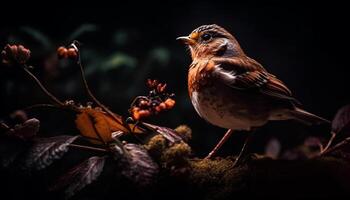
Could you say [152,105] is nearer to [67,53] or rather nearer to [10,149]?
[67,53]

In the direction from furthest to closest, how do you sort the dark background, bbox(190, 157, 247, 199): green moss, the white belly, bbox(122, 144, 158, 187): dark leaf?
the dark background < the white belly < bbox(190, 157, 247, 199): green moss < bbox(122, 144, 158, 187): dark leaf

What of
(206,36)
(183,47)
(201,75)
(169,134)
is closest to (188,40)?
(206,36)

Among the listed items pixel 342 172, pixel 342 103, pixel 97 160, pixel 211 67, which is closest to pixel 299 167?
pixel 342 172

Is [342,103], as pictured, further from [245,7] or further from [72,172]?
[72,172]

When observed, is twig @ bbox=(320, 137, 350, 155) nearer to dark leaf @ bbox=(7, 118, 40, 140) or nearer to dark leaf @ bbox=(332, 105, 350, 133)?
dark leaf @ bbox=(332, 105, 350, 133)

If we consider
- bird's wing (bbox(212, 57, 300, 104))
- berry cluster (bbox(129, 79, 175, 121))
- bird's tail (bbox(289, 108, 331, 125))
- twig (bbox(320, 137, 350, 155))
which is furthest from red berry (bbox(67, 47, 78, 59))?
twig (bbox(320, 137, 350, 155))

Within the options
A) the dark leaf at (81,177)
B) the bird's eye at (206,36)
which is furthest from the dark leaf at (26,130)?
the bird's eye at (206,36)

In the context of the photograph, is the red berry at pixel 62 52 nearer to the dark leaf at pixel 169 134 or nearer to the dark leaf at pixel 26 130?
the dark leaf at pixel 26 130
